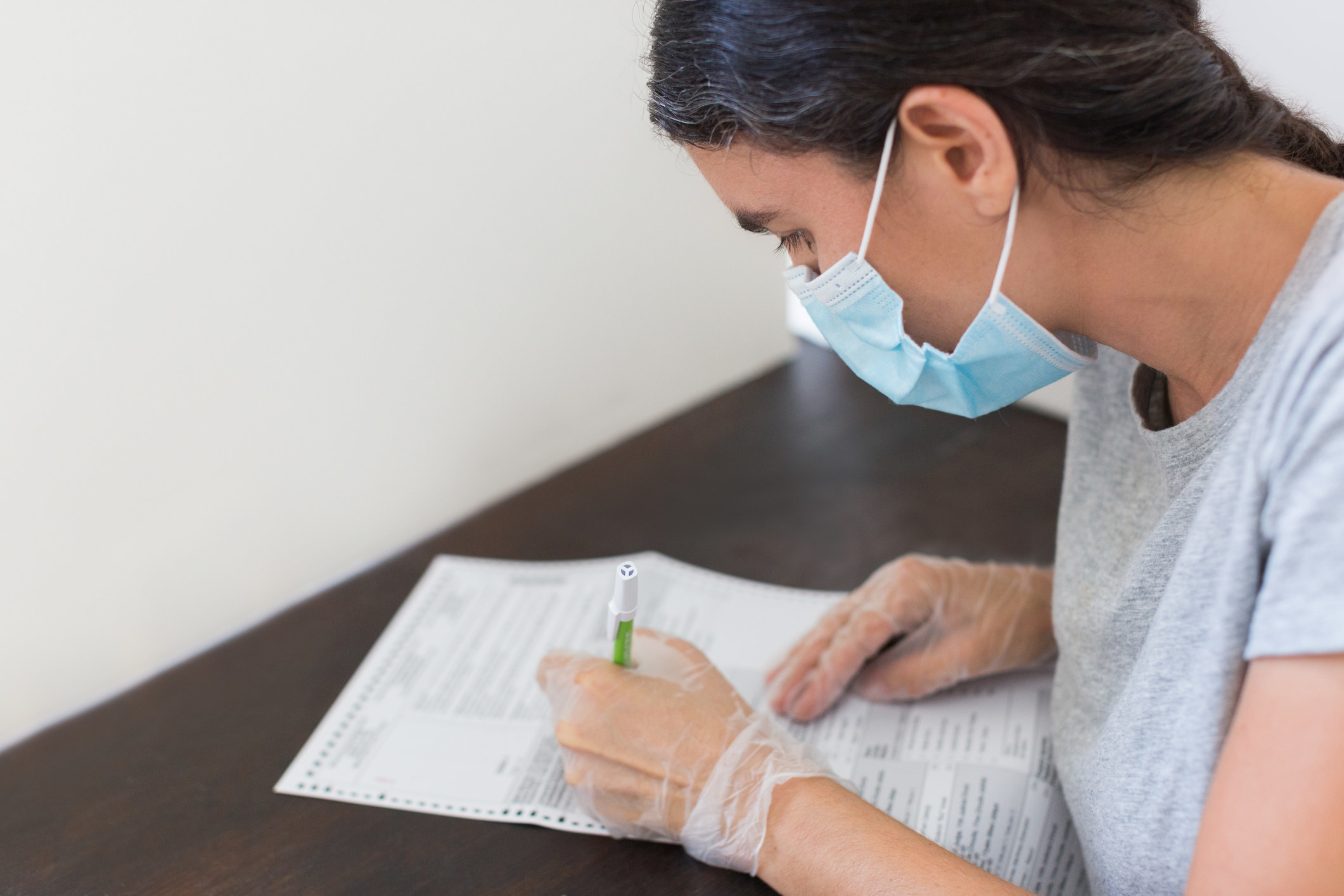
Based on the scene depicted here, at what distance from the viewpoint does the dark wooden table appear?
28.3 inches

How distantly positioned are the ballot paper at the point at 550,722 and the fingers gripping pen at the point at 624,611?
0.11m

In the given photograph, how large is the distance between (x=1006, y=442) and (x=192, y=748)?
0.89 meters

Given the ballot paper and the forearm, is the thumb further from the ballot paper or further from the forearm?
the forearm

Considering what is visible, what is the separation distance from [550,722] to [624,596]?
0.18 metres

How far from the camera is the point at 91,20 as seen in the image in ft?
2.46

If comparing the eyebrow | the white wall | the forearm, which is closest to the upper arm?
the forearm

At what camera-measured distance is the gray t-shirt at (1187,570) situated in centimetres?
47

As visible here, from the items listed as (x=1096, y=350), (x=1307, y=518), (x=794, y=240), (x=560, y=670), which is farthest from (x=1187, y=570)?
(x=560, y=670)

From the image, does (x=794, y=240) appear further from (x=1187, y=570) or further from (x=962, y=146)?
(x=1187, y=570)

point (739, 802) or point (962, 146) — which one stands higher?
point (962, 146)

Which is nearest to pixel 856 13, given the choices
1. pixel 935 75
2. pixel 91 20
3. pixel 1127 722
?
pixel 935 75

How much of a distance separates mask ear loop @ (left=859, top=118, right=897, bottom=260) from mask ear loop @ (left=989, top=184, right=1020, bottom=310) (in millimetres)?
71

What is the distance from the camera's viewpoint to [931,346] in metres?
0.66

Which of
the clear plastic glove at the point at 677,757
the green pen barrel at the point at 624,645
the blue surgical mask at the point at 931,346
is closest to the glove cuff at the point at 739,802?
the clear plastic glove at the point at 677,757
